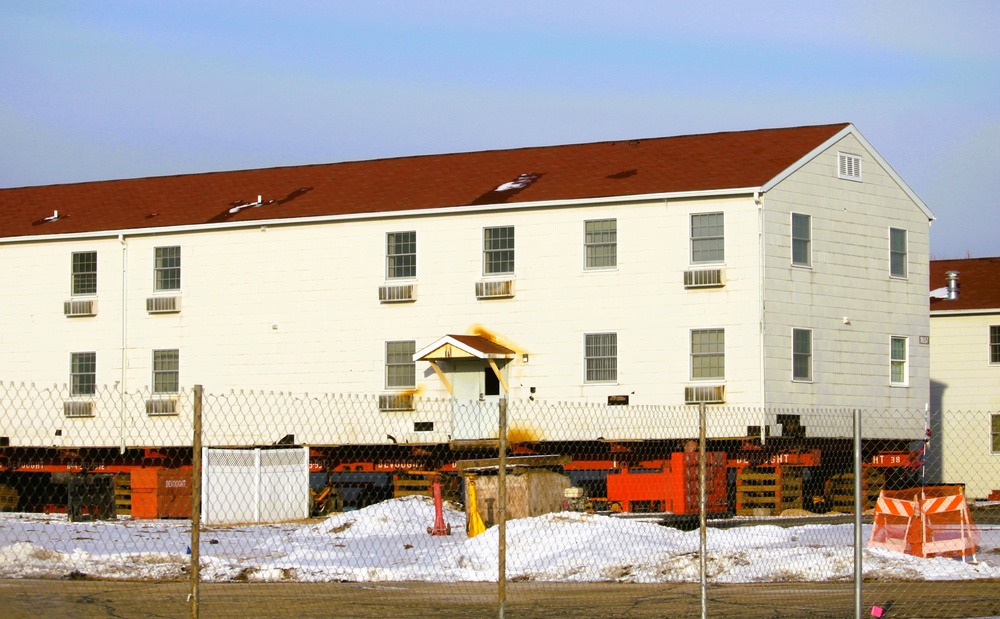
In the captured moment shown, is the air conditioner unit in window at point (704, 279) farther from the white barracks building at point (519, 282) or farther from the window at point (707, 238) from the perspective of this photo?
the window at point (707, 238)

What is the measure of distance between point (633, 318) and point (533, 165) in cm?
648

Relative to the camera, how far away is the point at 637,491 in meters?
31.9

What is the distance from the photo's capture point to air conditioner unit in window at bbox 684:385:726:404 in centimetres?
3238

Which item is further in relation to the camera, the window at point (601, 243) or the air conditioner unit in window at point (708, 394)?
the window at point (601, 243)

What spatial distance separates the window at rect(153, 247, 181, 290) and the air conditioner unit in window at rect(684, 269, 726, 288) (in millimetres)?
13405

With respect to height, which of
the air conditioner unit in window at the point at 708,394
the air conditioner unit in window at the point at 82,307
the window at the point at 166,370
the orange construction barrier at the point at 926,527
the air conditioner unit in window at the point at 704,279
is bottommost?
the orange construction barrier at the point at 926,527

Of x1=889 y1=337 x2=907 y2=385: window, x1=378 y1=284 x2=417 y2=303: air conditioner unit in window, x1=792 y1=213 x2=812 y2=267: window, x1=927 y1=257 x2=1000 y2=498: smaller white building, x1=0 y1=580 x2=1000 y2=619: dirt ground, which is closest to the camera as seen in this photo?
x1=0 y1=580 x2=1000 y2=619: dirt ground

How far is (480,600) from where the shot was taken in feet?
58.4

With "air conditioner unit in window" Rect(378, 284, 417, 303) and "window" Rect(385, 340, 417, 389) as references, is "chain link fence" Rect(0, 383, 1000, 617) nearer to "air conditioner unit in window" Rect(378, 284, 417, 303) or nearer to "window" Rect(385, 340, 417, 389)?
"window" Rect(385, 340, 417, 389)

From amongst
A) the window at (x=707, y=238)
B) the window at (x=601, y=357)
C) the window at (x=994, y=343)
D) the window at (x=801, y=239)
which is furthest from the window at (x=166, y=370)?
the window at (x=994, y=343)

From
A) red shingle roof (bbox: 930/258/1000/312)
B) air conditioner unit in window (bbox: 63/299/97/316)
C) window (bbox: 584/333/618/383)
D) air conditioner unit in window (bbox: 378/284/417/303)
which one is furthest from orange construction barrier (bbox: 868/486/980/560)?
red shingle roof (bbox: 930/258/1000/312)

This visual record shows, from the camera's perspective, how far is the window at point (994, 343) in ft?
149

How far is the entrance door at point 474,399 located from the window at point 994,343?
18.6m

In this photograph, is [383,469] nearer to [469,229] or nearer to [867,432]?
[469,229]
